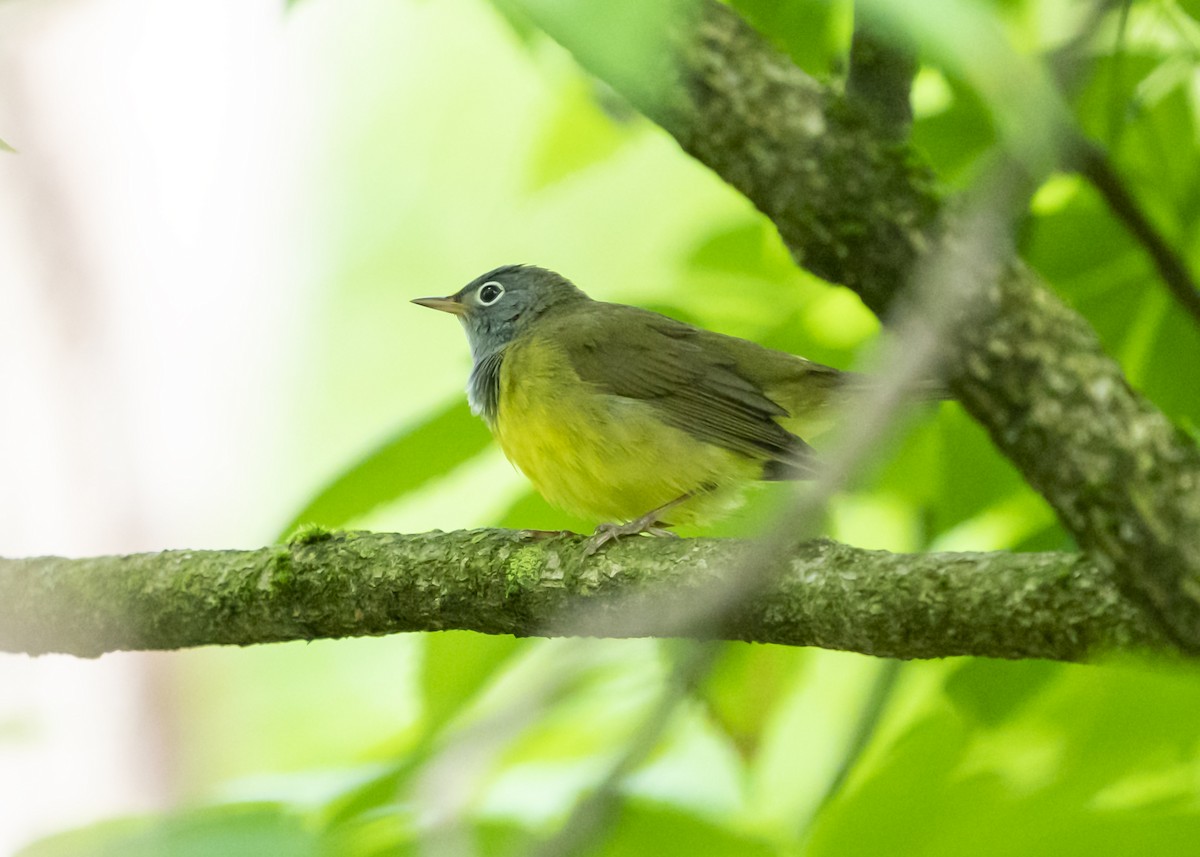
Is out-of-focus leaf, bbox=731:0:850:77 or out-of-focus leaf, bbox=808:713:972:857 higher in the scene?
out-of-focus leaf, bbox=731:0:850:77

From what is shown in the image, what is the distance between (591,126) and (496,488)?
2820 millimetres

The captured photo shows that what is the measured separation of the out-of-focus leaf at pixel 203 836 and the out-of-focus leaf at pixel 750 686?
1.70m

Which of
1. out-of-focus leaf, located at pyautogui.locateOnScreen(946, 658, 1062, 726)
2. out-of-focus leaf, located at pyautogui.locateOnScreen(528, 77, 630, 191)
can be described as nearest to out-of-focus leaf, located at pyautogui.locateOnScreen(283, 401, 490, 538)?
out-of-focus leaf, located at pyautogui.locateOnScreen(946, 658, 1062, 726)

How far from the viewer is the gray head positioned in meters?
6.41

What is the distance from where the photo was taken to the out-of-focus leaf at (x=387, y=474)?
9.78 feet

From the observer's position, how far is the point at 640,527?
4.32 meters

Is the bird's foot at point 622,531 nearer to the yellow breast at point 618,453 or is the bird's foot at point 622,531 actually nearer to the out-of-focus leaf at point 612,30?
the yellow breast at point 618,453

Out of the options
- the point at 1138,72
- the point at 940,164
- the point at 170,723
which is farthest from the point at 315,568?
the point at 1138,72

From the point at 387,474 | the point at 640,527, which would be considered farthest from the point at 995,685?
the point at 640,527

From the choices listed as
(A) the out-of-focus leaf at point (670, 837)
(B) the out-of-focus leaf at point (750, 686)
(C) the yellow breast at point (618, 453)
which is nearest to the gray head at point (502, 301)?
(C) the yellow breast at point (618, 453)

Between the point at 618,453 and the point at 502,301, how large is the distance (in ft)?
6.43

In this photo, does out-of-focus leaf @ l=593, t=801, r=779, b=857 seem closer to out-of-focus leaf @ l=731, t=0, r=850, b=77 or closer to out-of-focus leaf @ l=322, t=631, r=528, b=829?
out-of-focus leaf @ l=322, t=631, r=528, b=829

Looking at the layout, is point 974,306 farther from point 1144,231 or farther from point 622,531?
point 622,531

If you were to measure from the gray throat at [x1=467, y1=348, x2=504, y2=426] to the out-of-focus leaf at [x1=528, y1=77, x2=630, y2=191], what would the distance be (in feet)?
2.69
